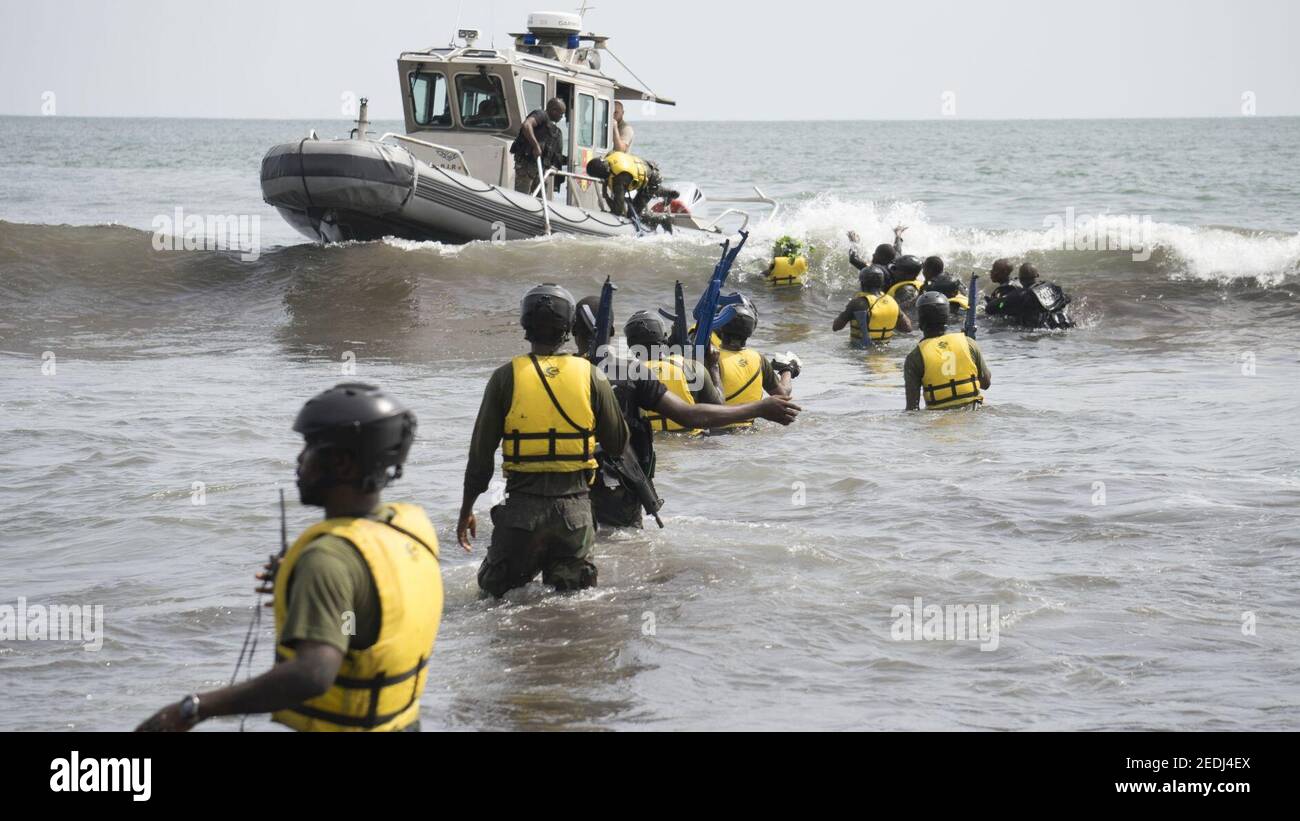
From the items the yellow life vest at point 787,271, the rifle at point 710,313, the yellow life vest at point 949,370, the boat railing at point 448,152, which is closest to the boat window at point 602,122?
the boat railing at point 448,152

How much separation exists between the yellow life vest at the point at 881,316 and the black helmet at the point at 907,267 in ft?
2.39

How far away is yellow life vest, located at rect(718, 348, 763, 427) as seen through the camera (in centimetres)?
984

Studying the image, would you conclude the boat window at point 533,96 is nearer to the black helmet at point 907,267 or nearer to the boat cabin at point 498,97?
the boat cabin at point 498,97

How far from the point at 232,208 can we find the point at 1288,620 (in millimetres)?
39738

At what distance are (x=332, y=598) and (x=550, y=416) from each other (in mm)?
2411

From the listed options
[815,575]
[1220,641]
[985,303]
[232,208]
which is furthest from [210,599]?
[232,208]

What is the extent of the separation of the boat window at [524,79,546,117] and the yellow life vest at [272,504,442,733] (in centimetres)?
1615

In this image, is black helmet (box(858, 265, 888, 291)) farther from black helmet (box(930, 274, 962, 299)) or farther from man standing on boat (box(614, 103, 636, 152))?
man standing on boat (box(614, 103, 636, 152))

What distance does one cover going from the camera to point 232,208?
42531 millimetres

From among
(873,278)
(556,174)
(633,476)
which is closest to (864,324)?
(873,278)

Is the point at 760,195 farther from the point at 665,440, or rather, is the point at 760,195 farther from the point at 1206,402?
the point at 665,440

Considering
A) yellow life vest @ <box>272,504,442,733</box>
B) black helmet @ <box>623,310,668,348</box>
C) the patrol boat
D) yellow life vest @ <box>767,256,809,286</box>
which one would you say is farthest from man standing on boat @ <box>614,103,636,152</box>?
yellow life vest @ <box>272,504,442,733</box>

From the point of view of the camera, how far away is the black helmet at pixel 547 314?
5383mm

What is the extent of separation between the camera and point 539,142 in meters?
18.8
